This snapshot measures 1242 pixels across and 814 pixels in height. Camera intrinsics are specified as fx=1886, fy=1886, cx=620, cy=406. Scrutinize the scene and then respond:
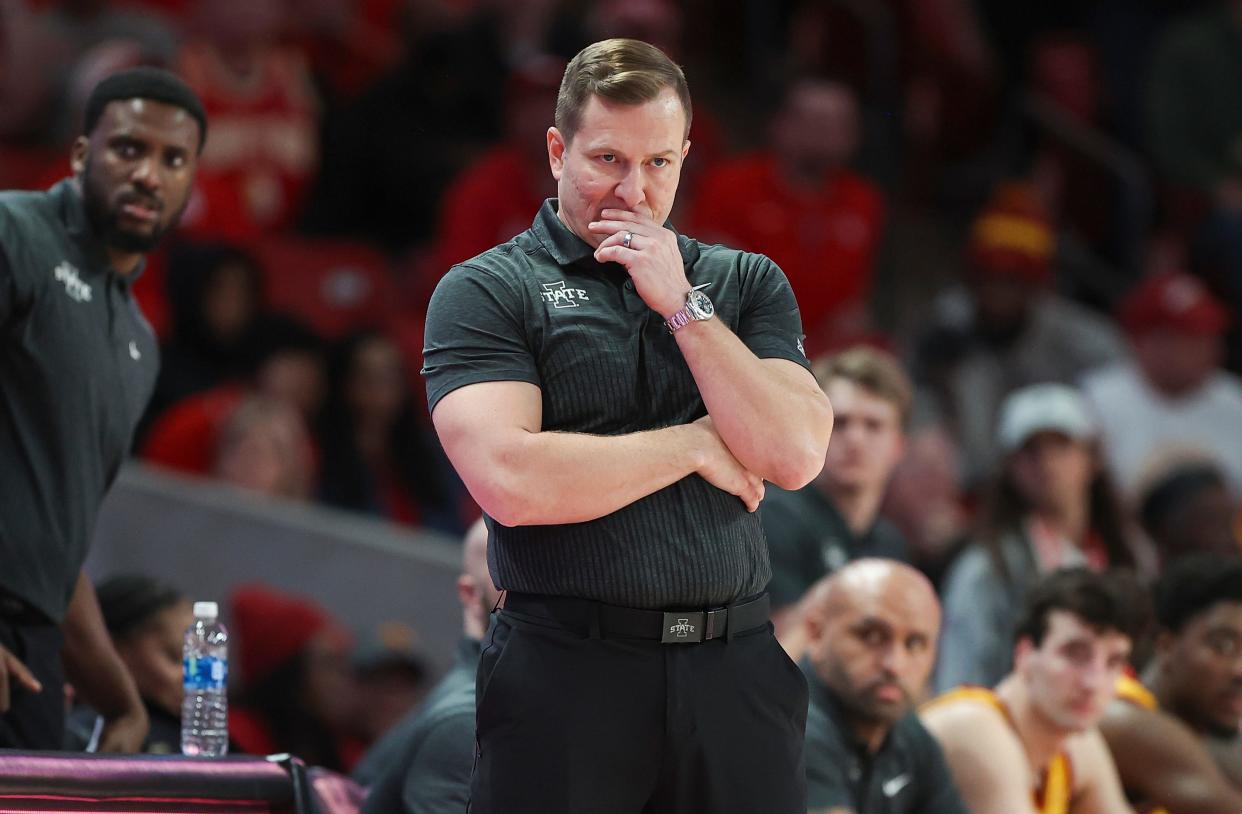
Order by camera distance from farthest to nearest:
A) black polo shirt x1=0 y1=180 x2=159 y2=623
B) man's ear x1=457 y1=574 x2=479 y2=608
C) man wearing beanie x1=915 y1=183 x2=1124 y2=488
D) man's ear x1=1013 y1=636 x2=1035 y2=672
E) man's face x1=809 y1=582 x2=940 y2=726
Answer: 1. man wearing beanie x1=915 y1=183 x2=1124 y2=488
2. man's ear x1=1013 y1=636 x2=1035 y2=672
3. man's face x1=809 y1=582 x2=940 y2=726
4. man's ear x1=457 y1=574 x2=479 y2=608
5. black polo shirt x1=0 y1=180 x2=159 y2=623

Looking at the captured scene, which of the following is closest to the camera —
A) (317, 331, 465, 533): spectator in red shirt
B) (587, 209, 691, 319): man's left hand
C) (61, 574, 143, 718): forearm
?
(587, 209, 691, 319): man's left hand

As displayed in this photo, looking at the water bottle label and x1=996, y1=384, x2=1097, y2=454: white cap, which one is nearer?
the water bottle label

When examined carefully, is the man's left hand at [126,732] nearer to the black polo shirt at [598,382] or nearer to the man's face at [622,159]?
the black polo shirt at [598,382]

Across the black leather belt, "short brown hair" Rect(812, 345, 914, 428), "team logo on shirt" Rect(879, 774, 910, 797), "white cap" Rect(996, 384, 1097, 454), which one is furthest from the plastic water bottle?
"white cap" Rect(996, 384, 1097, 454)

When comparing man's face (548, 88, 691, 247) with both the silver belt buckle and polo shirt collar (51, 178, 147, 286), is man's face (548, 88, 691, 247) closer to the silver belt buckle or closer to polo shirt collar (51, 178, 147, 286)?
the silver belt buckle

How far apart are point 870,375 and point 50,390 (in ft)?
9.03

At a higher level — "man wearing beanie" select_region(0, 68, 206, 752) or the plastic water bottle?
"man wearing beanie" select_region(0, 68, 206, 752)

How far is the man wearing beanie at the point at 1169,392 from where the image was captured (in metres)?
8.35

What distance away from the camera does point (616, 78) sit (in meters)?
2.79

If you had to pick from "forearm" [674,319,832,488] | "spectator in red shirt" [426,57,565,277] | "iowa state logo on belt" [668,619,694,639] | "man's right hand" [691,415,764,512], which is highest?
"spectator in red shirt" [426,57,565,277]

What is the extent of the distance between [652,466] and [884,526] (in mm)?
3257

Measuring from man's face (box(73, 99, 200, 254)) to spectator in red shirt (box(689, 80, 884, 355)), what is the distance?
468cm

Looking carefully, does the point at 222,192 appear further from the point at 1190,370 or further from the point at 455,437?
the point at 455,437

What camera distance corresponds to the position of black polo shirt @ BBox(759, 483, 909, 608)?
531cm
